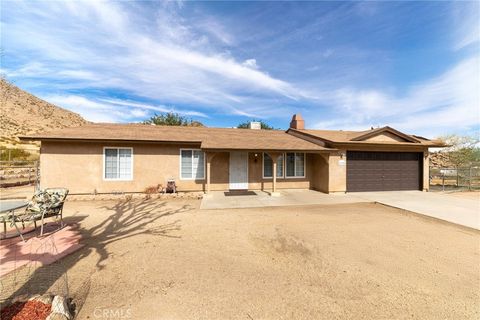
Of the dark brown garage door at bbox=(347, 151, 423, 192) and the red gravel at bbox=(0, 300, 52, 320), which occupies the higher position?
the dark brown garage door at bbox=(347, 151, 423, 192)

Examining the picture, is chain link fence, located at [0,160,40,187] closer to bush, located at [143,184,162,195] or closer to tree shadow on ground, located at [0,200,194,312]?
bush, located at [143,184,162,195]

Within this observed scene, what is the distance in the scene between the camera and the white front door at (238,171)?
1253cm

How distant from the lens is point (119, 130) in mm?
12250

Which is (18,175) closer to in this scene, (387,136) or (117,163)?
(117,163)

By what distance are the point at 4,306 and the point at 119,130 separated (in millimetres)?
10823

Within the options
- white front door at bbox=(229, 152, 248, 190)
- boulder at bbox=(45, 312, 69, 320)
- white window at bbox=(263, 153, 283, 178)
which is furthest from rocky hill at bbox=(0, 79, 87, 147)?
boulder at bbox=(45, 312, 69, 320)

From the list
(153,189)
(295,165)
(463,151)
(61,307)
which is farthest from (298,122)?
(463,151)

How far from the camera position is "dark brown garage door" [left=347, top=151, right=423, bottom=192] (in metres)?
12.7

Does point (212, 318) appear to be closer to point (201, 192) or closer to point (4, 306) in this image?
point (4, 306)

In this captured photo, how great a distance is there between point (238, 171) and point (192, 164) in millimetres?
2775

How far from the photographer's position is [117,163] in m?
11.2

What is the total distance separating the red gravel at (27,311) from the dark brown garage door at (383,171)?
44.3 feet

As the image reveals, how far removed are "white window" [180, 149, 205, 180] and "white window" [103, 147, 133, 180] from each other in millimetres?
2725

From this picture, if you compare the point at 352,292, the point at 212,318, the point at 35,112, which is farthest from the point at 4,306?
the point at 35,112
